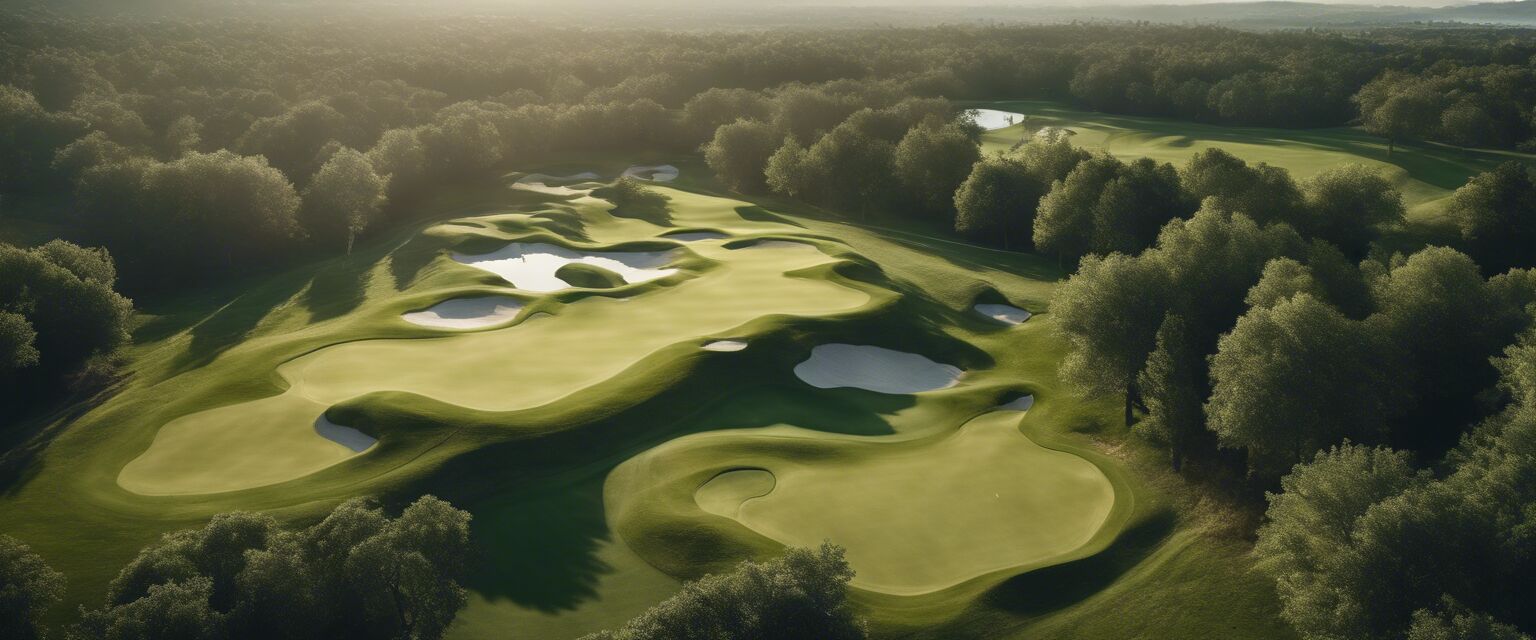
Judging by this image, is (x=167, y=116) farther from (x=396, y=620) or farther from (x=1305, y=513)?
(x=1305, y=513)

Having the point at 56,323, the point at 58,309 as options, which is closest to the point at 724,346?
the point at 56,323

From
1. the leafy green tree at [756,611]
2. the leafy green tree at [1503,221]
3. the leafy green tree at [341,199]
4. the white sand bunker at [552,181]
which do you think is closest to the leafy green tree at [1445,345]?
the leafy green tree at [756,611]

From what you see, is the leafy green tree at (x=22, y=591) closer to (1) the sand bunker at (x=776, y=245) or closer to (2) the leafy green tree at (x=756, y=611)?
(2) the leafy green tree at (x=756, y=611)

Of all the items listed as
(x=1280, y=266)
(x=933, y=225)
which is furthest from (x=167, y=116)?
(x=1280, y=266)

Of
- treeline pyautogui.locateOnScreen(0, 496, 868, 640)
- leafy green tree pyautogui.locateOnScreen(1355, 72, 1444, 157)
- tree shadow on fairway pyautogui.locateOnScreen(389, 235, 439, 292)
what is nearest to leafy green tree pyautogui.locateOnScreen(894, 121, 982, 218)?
tree shadow on fairway pyautogui.locateOnScreen(389, 235, 439, 292)

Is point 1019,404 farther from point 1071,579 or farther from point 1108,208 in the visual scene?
point 1108,208

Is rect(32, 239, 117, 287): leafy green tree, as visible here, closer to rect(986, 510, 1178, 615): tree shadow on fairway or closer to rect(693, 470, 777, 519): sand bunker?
rect(693, 470, 777, 519): sand bunker

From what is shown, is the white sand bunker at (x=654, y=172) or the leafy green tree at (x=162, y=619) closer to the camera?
the leafy green tree at (x=162, y=619)
